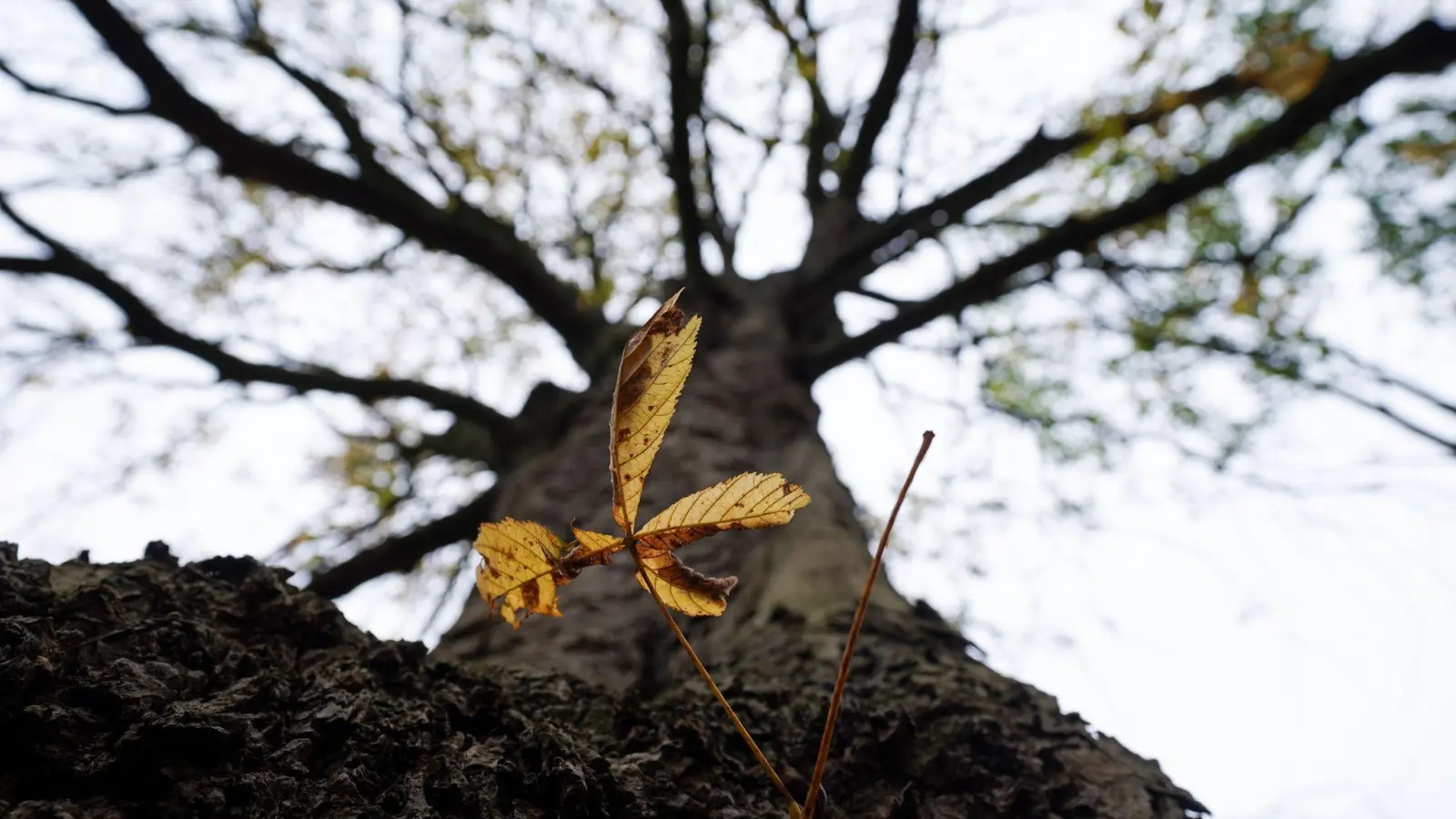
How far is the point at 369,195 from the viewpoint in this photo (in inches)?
88.9

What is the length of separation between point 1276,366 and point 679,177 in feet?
6.81

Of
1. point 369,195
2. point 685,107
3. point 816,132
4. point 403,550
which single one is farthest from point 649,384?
point 816,132

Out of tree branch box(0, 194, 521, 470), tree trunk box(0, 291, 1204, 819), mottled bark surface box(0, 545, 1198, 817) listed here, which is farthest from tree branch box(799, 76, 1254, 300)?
mottled bark surface box(0, 545, 1198, 817)

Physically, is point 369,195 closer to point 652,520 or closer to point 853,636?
point 652,520

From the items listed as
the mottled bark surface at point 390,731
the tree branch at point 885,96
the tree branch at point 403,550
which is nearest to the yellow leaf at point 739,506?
the mottled bark surface at point 390,731

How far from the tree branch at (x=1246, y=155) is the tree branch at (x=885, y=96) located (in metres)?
0.90

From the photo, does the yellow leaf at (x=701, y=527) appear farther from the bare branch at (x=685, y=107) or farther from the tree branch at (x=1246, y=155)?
the tree branch at (x=1246, y=155)

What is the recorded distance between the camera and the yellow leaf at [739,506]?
0.45 metres

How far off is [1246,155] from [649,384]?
198 cm

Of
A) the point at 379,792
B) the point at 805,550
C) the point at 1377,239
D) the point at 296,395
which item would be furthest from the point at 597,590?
the point at 1377,239

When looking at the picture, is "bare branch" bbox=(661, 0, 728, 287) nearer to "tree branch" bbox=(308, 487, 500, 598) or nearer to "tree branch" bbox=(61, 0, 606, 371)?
"tree branch" bbox=(61, 0, 606, 371)

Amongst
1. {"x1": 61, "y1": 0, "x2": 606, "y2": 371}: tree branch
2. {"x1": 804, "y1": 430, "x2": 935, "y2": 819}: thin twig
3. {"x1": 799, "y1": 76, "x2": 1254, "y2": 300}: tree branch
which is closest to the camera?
{"x1": 804, "y1": 430, "x2": 935, "y2": 819}: thin twig

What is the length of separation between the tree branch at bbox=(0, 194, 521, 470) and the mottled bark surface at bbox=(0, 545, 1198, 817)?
1770 millimetres

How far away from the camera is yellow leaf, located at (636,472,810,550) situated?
45 cm
